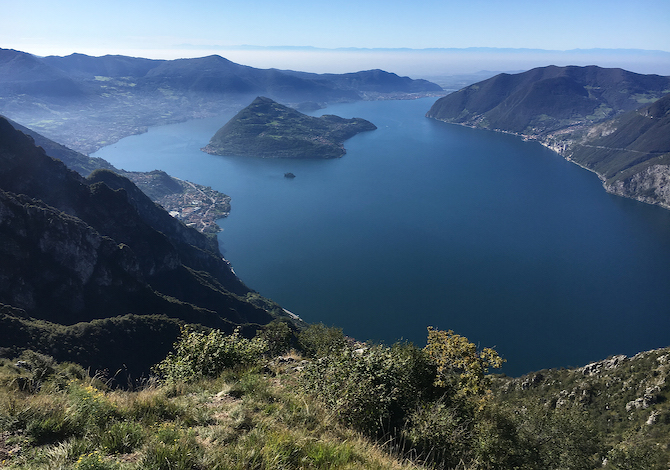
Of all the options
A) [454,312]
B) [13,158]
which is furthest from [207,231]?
[454,312]

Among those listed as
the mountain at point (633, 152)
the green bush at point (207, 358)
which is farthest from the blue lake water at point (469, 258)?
the green bush at point (207, 358)

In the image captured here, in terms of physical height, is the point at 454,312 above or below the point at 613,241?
below

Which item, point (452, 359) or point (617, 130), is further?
point (617, 130)

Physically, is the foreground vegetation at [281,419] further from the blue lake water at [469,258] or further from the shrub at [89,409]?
the blue lake water at [469,258]

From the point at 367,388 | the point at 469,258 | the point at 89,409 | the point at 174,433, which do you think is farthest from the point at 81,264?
the point at 469,258

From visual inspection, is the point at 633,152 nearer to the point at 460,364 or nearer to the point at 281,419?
the point at 460,364

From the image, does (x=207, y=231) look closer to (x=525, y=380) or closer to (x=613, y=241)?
(x=525, y=380)
